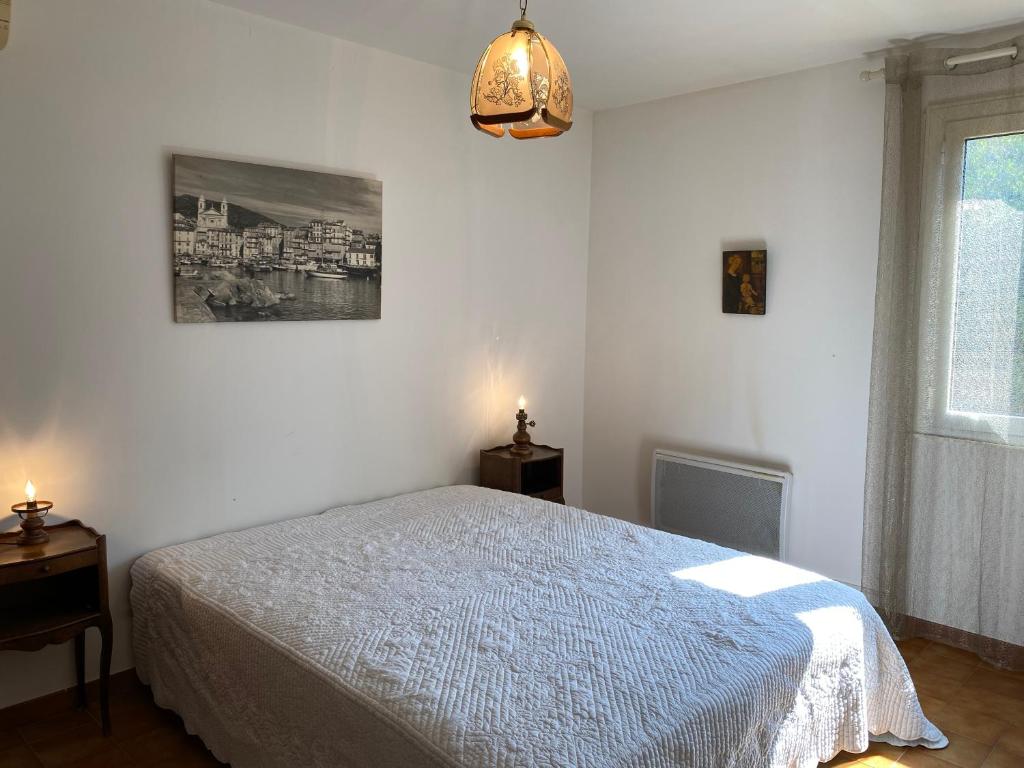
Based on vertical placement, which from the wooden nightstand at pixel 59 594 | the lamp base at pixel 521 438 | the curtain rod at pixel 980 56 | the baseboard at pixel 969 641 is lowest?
the baseboard at pixel 969 641

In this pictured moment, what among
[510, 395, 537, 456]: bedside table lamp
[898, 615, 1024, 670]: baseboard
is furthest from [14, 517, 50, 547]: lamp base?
[898, 615, 1024, 670]: baseboard

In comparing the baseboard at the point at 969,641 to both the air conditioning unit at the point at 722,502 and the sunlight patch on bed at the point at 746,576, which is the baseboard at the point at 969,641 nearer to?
the air conditioning unit at the point at 722,502

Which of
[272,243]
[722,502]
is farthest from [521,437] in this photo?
[272,243]

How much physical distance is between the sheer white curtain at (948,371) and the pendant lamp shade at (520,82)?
5.92 ft

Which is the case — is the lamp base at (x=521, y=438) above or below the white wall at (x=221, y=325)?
below

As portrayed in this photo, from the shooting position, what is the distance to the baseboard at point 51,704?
255 cm

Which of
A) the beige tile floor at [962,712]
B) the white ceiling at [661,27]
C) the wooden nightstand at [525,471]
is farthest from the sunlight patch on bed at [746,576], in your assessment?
the white ceiling at [661,27]

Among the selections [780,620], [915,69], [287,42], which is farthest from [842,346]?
[287,42]

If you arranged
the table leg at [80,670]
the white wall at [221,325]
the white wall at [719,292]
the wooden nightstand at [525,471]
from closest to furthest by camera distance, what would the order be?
the white wall at [221,325] < the table leg at [80,670] < the white wall at [719,292] < the wooden nightstand at [525,471]

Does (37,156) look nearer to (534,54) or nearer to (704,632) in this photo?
(534,54)

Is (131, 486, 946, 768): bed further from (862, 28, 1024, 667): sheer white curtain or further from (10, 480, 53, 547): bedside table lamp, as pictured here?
(862, 28, 1024, 667): sheer white curtain

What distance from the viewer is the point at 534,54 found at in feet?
6.49

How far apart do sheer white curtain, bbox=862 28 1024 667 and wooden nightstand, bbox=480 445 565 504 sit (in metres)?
1.44

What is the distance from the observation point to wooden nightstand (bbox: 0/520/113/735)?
2282 millimetres
